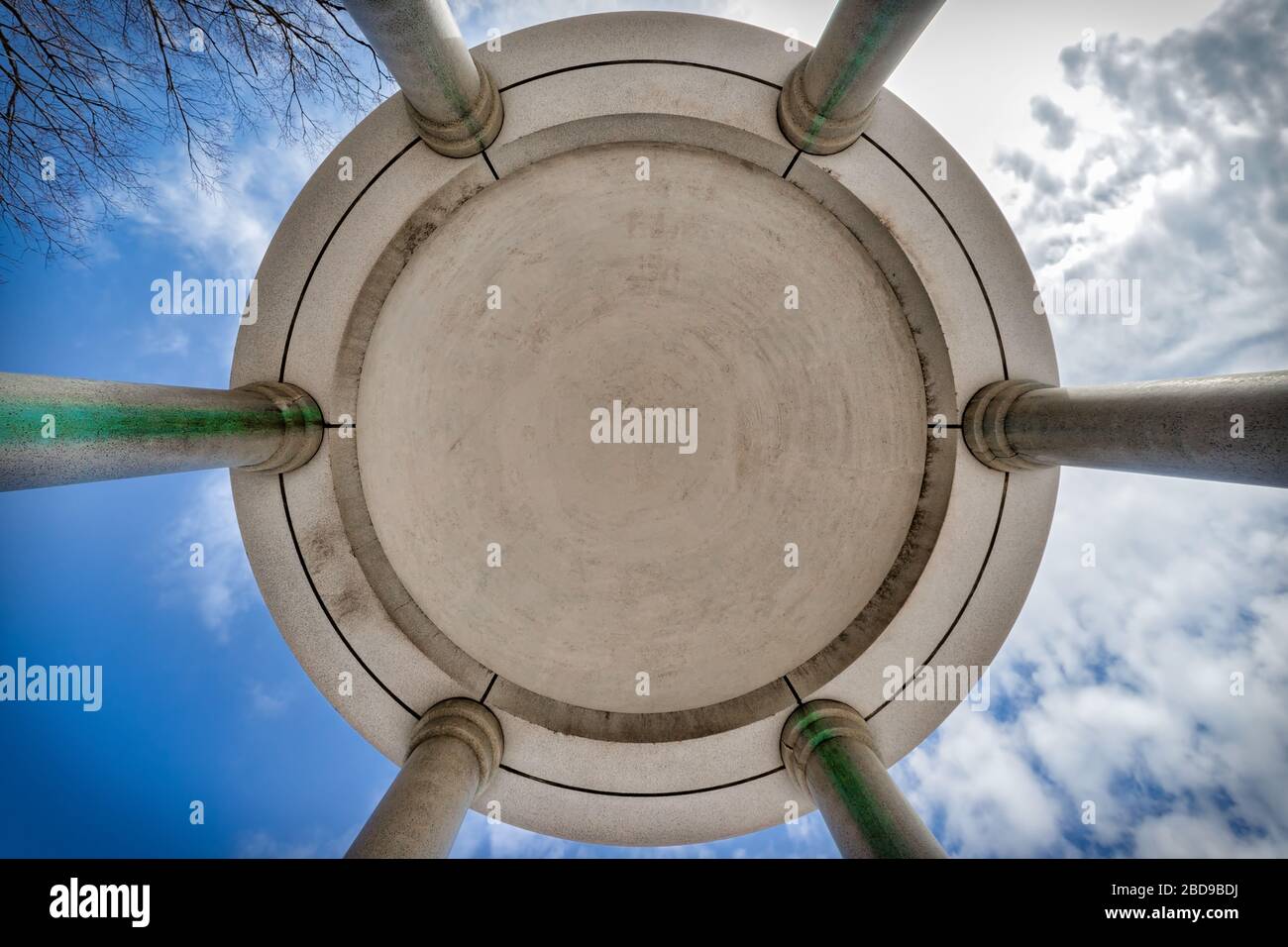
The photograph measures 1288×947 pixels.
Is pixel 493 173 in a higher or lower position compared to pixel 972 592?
higher

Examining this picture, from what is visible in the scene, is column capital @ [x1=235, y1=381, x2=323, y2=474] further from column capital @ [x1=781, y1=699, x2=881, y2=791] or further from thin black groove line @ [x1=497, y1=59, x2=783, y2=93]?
column capital @ [x1=781, y1=699, x2=881, y2=791]

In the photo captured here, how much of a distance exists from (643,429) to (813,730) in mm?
7804

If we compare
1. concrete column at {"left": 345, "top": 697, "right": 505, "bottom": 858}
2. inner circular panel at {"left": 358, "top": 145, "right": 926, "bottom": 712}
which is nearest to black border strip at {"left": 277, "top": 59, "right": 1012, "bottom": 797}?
concrete column at {"left": 345, "top": 697, "right": 505, "bottom": 858}

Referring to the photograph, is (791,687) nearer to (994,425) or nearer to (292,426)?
(994,425)

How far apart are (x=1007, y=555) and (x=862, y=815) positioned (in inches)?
267

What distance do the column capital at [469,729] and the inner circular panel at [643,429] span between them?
1.42 m

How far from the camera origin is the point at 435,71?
1067 centimetres

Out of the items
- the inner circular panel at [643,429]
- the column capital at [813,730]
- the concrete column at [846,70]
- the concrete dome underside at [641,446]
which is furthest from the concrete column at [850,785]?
the concrete column at [846,70]

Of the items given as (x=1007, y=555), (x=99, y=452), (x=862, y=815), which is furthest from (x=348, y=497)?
(x=1007, y=555)

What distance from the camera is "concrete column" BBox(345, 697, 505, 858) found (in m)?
10.2

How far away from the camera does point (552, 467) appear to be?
16.4m

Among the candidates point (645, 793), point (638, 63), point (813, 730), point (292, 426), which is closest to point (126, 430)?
point (292, 426)

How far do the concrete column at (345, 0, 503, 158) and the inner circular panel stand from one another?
1908mm

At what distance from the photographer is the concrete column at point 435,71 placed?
30.3 ft
